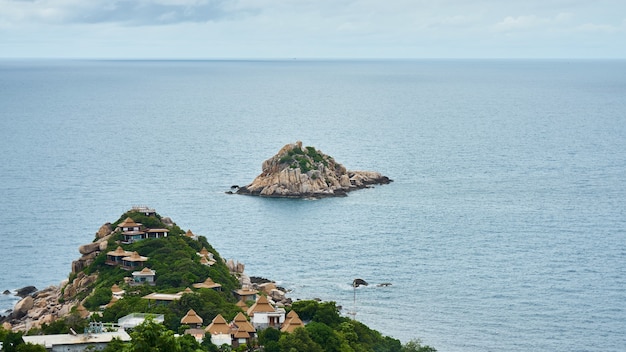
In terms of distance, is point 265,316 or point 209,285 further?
point 209,285

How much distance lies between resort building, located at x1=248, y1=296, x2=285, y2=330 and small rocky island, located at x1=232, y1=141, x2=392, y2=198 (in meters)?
57.2

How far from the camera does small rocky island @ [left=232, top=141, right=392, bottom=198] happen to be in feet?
397

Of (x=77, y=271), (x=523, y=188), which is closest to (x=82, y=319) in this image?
(x=77, y=271)

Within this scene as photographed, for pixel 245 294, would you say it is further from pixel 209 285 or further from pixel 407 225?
pixel 407 225

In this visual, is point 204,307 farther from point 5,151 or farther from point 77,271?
point 5,151

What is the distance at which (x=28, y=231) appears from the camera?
320ft

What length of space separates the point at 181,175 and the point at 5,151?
37245 millimetres

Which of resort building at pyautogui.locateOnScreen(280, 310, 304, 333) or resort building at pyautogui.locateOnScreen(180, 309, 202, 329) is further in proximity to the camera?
resort building at pyautogui.locateOnScreen(180, 309, 202, 329)

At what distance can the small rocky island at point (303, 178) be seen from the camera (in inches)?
4769

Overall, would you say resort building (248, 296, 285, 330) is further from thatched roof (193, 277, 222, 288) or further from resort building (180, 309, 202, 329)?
thatched roof (193, 277, 222, 288)

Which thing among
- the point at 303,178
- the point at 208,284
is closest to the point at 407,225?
the point at 303,178

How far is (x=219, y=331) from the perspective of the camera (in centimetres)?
5809

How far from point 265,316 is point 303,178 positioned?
6089 cm

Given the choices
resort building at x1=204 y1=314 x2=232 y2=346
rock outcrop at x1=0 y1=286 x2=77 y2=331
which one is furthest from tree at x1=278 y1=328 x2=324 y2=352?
rock outcrop at x1=0 y1=286 x2=77 y2=331
